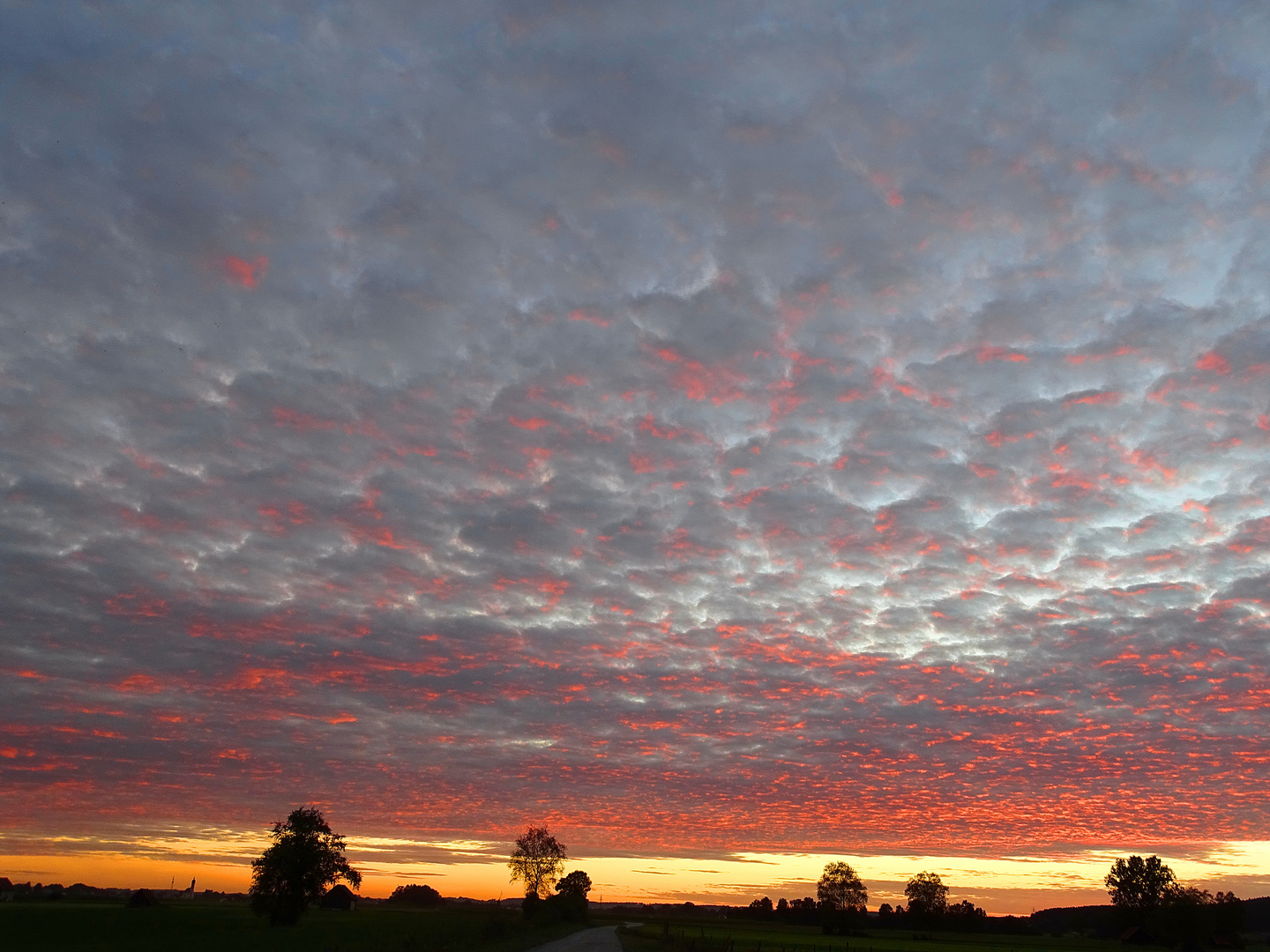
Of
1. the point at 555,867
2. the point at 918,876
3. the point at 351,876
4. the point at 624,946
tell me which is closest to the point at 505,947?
the point at 624,946

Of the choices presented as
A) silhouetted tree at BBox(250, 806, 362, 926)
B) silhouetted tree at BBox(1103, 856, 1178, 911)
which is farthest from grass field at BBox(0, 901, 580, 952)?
silhouetted tree at BBox(1103, 856, 1178, 911)

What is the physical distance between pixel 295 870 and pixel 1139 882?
153092mm

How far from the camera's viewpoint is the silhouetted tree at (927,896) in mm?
187625

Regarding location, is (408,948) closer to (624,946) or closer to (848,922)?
(624,946)

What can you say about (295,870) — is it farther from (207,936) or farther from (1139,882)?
(1139,882)

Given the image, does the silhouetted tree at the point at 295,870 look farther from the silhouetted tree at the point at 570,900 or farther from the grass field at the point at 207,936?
the silhouetted tree at the point at 570,900

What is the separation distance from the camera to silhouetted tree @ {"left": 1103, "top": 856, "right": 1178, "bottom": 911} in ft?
518

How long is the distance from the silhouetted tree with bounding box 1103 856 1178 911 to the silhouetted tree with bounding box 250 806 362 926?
14334 centimetres

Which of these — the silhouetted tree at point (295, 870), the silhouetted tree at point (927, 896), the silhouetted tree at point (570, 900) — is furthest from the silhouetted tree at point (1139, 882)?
the silhouetted tree at point (295, 870)

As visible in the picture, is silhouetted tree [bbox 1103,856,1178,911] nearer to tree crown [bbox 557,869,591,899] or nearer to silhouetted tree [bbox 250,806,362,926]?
tree crown [bbox 557,869,591,899]

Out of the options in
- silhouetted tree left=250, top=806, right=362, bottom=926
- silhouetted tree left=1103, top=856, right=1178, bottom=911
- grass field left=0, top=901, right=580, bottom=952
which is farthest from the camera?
silhouetted tree left=1103, top=856, right=1178, bottom=911

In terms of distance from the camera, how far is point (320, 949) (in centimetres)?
5612

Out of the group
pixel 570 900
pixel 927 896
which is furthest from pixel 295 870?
pixel 927 896

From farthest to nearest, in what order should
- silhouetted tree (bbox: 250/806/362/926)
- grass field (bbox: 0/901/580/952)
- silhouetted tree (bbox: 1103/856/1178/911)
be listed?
1. silhouetted tree (bbox: 1103/856/1178/911)
2. silhouetted tree (bbox: 250/806/362/926)
3. grass field (bbox: 0/901/580/952)
